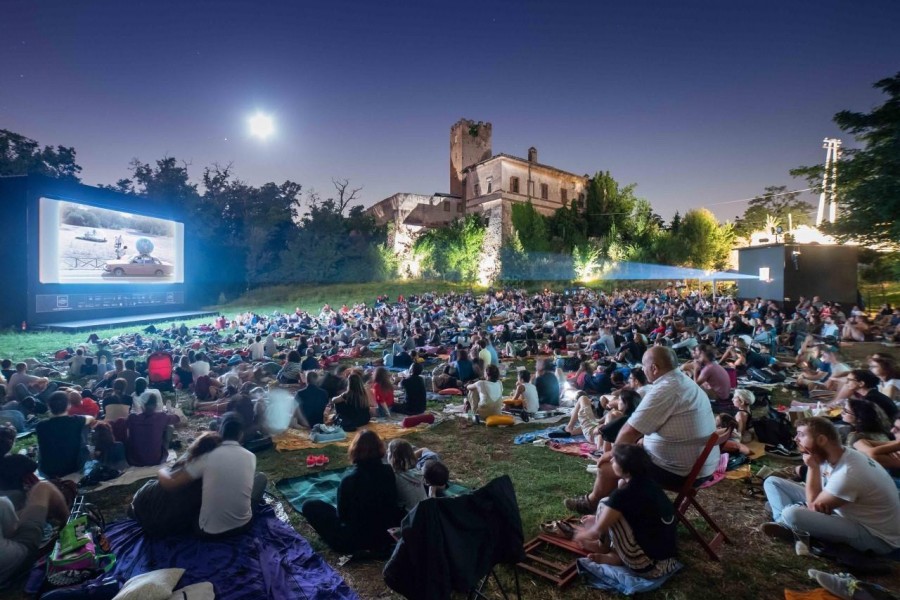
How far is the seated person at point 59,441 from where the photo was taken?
505 cm

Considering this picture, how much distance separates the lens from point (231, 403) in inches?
244

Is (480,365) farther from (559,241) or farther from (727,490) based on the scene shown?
(559,241)

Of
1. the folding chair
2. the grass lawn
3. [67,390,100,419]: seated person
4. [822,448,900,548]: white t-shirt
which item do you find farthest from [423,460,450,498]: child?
[67,390,100,419]: seated person

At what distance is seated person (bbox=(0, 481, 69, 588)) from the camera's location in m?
3.26

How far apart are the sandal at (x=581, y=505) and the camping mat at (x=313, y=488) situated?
3.53 feet

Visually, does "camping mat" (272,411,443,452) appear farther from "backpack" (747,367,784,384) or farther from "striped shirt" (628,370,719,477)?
"backpack" (747,367,784,384)

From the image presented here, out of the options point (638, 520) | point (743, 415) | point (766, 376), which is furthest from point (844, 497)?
point (766, 376)

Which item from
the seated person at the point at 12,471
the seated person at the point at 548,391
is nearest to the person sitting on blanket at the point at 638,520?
the seated person at the point at 12,471

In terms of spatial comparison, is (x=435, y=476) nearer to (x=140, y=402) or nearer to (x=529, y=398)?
(x=529, y=398)

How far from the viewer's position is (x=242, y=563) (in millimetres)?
3471

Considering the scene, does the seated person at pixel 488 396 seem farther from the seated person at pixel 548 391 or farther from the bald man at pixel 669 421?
the bald man at pixel 669 421

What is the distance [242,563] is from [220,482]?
61 centimetres

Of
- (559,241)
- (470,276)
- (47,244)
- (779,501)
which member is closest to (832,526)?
(779,501)

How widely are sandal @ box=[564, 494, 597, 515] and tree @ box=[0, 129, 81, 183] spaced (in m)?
33.5
